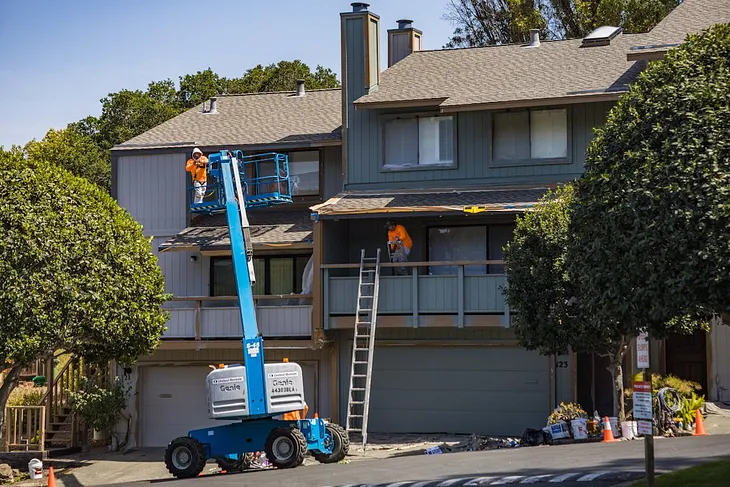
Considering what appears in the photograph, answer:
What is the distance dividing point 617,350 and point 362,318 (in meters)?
7.10

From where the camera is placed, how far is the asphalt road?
1936cm

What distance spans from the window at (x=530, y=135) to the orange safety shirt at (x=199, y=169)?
24.7ft

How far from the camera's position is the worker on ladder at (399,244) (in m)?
29.8

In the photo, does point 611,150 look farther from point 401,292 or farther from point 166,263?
point 166,263

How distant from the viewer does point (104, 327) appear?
25359mm

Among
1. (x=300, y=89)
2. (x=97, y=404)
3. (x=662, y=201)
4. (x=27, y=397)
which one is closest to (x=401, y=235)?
(x=97, y=404)

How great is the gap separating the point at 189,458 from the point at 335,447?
2.95 metres

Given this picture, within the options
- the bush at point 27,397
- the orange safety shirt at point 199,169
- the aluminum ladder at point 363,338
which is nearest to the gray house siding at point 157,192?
the orange safety shirt at point 199,169

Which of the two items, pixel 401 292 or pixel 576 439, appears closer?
pixel 576 439

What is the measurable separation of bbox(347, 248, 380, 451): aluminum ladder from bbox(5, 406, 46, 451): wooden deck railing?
7979mm

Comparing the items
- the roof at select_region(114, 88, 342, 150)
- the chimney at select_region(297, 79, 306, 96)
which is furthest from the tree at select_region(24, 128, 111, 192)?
the chimney at select_region(297, 79, 306, 96)

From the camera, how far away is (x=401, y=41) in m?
35.8

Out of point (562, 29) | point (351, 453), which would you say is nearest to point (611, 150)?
point (351, 453)

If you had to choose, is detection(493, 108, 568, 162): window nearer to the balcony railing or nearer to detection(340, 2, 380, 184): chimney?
detection(340, 2, 380, 184): chimney
